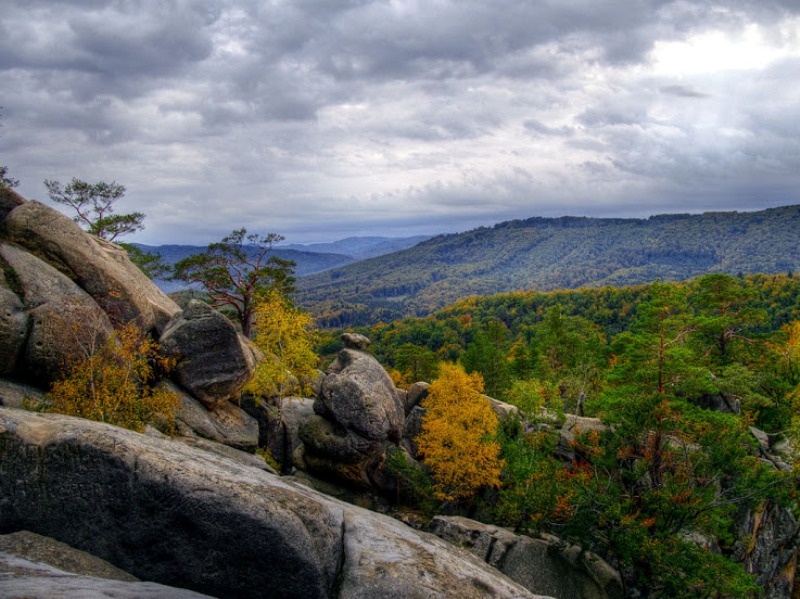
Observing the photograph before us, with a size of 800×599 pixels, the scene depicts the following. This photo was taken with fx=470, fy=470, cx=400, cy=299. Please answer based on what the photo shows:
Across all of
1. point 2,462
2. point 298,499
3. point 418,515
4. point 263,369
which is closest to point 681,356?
point 418,515

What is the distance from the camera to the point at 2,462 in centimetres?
1311

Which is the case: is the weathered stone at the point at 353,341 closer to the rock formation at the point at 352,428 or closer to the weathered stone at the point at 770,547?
the rock formation at the point at 352,428

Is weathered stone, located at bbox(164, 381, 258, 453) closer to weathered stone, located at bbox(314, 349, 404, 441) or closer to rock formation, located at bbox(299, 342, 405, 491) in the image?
rock formation, located at bbox(299, 342, 405, 491)

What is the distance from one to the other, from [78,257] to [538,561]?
33559mm

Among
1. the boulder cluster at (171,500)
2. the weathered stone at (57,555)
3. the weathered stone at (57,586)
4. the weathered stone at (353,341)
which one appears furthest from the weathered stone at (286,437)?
the weathered stone at (57,586)

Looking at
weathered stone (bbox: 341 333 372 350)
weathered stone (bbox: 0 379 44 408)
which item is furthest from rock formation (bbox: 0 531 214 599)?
weathered stone (bbox: 341 333 372 350)

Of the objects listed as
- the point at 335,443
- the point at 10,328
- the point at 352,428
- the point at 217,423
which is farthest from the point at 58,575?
the point at 352,428

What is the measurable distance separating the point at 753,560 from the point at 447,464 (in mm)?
23768

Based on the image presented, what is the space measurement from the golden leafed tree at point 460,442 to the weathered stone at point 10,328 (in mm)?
26294

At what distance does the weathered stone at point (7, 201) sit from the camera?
90.5 ft

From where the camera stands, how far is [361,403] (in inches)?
1400

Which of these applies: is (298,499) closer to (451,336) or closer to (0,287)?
(0,287)

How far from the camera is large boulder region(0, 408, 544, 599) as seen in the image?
1345 cm

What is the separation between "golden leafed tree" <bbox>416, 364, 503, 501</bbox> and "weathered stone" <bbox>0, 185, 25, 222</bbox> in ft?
102
